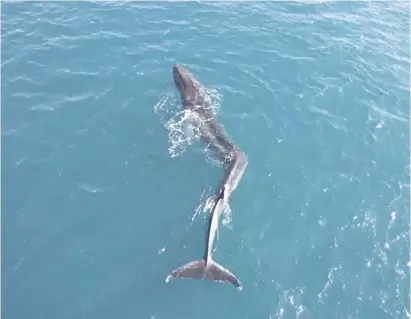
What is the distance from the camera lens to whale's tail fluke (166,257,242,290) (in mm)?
22500

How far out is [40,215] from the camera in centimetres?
2611

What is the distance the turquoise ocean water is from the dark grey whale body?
2.80 feet


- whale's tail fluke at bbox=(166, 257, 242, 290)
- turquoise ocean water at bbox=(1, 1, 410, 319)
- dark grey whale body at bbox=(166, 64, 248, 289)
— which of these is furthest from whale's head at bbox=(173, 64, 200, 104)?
whale's tail fluke at bbox=(166, 257, 242, 290)

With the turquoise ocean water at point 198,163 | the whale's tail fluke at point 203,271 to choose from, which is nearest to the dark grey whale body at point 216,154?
the whale's tail fluke at point 203,271

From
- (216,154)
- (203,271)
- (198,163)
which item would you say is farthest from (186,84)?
(203,271)

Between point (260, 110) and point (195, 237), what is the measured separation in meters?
12.2

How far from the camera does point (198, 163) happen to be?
2884 cm

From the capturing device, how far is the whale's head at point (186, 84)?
32938 mm

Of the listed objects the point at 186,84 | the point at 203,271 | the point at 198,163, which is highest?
the point at 186,84

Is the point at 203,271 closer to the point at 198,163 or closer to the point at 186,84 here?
the point at 198,163

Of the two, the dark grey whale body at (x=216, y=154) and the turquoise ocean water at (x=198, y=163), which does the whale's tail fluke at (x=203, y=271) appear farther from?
the turquoise ocean water at (x=198, y=163)

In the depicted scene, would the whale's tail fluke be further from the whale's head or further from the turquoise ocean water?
the whale's head

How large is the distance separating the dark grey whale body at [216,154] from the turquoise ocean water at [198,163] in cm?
85

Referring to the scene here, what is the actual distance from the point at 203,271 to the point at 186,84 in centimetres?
1606
